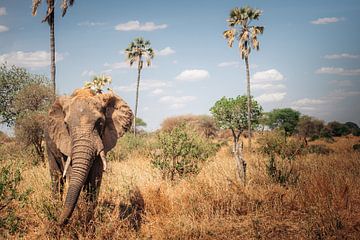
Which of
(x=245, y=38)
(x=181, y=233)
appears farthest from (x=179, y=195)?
(x=245, y=38)

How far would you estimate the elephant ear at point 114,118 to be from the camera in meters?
5.55

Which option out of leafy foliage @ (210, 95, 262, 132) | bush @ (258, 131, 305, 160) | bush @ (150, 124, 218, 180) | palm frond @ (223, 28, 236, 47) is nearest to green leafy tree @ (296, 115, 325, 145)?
leafy foliage @ (210, 95, 262, 132)

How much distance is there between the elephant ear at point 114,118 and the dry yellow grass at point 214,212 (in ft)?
4.13

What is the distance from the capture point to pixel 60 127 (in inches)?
213

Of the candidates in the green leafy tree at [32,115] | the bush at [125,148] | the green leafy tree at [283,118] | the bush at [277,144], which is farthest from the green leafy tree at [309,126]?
the green leafy tree at [32,115]

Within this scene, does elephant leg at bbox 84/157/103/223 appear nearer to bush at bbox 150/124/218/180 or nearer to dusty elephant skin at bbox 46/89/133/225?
dusty elephant skin at bbox 46/89/133/225

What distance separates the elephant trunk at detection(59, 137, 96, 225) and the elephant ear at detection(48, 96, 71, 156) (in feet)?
1.56

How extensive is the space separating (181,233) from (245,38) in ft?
87.7

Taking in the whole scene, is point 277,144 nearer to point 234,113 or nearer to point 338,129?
point 234,113

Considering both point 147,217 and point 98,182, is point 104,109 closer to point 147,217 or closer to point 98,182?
point 98,182

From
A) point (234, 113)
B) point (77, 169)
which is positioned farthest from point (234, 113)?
point (77, 169)

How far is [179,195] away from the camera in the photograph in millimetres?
6801

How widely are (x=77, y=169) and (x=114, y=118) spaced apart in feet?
4.66

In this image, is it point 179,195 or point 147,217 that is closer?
point 147,217
